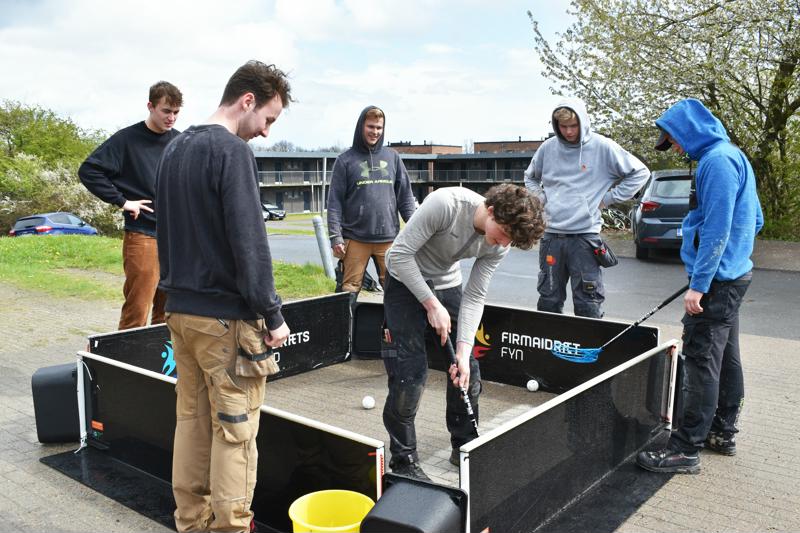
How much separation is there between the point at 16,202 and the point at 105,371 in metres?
27.6

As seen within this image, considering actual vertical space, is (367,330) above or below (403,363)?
below

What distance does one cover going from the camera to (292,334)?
629 centimetres

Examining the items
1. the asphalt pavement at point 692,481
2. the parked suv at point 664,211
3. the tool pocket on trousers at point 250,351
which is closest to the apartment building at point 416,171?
the parked suv at point 664,211

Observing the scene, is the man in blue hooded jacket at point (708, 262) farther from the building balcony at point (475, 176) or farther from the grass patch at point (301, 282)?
the building balcony at point (475, 176)

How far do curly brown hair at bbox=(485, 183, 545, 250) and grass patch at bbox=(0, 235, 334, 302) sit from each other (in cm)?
703

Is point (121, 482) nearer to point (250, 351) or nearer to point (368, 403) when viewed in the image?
point (250, 351)

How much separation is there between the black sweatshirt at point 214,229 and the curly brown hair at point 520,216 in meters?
1.13

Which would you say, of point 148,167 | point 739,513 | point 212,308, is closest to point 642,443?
point 739,513

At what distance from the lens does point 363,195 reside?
21.4 ft

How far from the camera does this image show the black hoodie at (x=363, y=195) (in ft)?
21.3

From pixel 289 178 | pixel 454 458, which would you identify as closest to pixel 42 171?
pixel 454 458

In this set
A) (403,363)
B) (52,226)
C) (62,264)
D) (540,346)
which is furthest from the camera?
(52,226)

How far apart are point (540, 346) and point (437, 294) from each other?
2.06 metres

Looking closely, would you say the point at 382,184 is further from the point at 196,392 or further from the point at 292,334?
the point at 196,392
